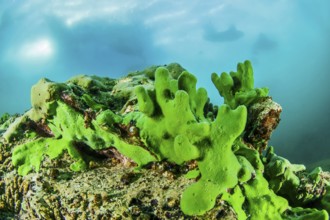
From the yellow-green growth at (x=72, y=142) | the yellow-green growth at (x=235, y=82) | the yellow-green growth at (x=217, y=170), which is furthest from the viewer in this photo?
the yellow-green growth at (x=235, y=82)

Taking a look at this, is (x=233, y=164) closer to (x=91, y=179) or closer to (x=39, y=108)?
(x=91, y=179)

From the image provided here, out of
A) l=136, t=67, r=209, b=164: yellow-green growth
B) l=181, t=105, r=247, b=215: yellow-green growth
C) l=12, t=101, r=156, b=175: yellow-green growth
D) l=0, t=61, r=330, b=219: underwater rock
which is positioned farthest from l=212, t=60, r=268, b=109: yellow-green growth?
l=12, t=101, r=156, b=175: yellow-green growth

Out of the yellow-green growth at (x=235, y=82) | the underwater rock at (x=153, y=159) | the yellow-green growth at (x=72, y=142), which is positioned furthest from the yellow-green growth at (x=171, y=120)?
the yellow-green growth at (x=235, y=82)

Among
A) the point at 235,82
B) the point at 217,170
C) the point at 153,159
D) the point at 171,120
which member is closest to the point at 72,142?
the point at 153,159

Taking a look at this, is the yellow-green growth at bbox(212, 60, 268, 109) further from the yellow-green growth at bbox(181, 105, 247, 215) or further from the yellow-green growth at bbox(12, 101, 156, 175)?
the yellow-green growth at bbox(12, 101, 156, 175)

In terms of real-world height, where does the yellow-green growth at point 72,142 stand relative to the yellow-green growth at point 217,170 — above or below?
above

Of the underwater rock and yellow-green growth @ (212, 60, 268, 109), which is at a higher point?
yellow-green growth @ (212, 60, 268, 109)

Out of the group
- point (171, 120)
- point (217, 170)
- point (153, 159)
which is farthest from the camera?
point (153, 159)

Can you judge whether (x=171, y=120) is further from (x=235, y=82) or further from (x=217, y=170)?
(x=235, y=82)

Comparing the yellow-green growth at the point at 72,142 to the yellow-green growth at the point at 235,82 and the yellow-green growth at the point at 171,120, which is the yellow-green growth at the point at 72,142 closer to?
the yellow-green growth at the point at 171,120
